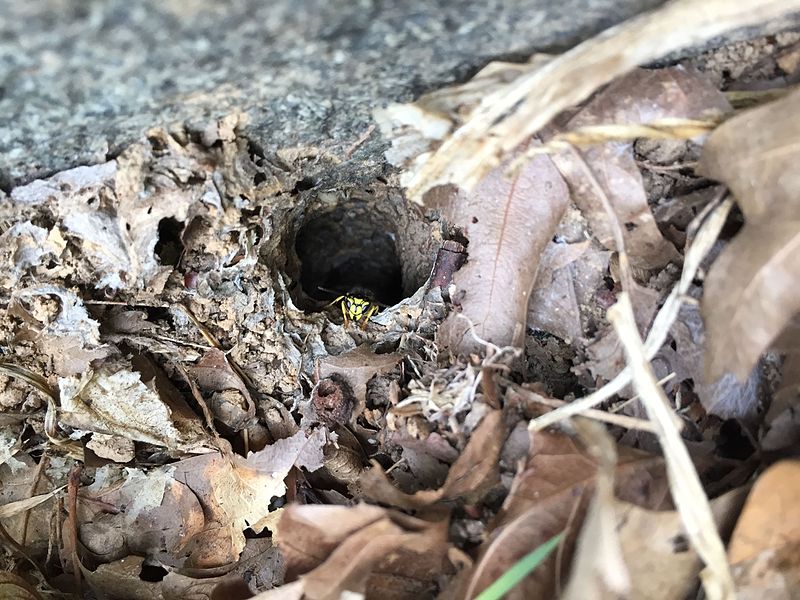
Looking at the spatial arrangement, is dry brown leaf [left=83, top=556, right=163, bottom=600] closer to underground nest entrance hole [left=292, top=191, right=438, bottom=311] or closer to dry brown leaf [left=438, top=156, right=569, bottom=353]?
underground nest entrance hole [left=292, top=191, right=438, bottom=311]

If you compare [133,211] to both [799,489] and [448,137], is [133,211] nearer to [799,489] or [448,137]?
[448,137]

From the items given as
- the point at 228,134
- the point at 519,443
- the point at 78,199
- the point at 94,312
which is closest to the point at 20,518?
the point at 94,312

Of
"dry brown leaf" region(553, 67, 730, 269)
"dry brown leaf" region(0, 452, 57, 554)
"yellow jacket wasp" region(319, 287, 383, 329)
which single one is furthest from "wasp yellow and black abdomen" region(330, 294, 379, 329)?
"dry brown leaf" region(0, 452, 57, 554)

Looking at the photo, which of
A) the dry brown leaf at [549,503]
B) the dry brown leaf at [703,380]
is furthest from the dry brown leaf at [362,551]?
the dry brown leaf at [703,380]

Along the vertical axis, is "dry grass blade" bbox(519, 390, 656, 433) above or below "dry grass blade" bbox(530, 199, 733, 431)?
below

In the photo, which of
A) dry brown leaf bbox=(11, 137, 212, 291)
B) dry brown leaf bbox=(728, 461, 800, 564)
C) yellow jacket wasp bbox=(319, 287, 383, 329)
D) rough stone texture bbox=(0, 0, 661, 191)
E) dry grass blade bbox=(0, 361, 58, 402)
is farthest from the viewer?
yellow jacket wasp bbox=(319, 287, 383, 329)
